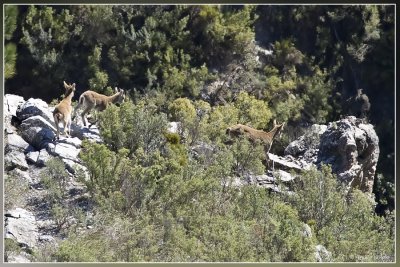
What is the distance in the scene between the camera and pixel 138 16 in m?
25.7

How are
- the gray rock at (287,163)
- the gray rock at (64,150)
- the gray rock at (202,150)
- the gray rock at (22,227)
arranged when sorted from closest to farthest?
1. the gray rock at (22,227)
2. the gray rock at (64,150)
3. the gray rock at (202,150)
4. the gray rock at (287,163)

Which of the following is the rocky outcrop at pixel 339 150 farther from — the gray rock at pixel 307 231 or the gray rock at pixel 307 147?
the gray rock at pixel 307 231

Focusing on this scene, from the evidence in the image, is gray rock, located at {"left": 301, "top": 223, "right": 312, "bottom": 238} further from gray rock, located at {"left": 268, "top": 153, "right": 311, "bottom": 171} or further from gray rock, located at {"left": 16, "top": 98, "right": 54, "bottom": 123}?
gray rock, located at {"left": 16, "top": 98, "right": 54, "bottom": 123}

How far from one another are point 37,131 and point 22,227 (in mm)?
2878

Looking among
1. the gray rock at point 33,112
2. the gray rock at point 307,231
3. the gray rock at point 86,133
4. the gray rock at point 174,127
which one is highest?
the gray rock at point 33,112

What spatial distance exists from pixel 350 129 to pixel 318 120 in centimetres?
504

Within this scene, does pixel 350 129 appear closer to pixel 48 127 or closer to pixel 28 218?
pixel 48 127

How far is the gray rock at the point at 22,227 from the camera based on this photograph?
13297 mm

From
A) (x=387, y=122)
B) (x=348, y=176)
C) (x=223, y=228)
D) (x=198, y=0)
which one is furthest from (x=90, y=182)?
(x=387, y=122)

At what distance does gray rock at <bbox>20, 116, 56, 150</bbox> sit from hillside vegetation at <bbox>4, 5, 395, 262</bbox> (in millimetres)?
844

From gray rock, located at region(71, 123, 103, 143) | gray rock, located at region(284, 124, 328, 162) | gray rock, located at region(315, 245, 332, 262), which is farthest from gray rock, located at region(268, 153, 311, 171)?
gray rock, located at region(315, 245, 332, 262)

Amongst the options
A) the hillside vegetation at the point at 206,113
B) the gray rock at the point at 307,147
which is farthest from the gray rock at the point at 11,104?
the gray rock at the point at 307,147

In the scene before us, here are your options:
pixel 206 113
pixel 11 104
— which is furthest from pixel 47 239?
pixel 206 113

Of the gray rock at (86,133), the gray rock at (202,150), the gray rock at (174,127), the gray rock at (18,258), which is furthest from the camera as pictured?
the gray rock at (174,127)
